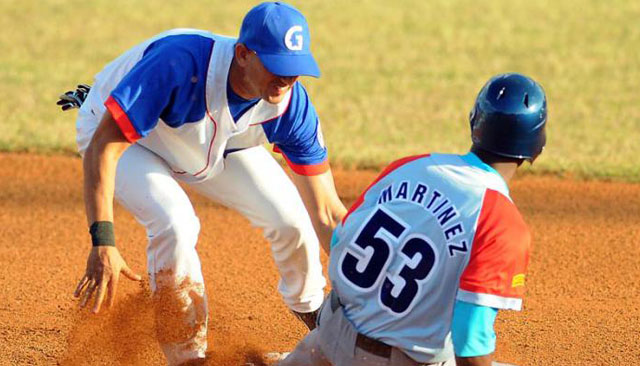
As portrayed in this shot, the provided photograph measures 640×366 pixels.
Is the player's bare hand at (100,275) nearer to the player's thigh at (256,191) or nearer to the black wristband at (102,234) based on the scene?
the black wristband at (102,234)

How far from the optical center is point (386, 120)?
10609 millimetres

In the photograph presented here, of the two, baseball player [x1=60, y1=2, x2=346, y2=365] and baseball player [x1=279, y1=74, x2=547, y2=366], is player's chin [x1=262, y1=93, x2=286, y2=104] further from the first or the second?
baseball player [x1=279, y1=74, x2=547, y2=366]

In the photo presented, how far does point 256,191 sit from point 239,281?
1623mm

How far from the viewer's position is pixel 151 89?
4.52m

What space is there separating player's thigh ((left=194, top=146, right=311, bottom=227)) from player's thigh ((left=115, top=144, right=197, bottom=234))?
0.36m

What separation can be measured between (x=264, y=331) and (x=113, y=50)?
25.7 feet

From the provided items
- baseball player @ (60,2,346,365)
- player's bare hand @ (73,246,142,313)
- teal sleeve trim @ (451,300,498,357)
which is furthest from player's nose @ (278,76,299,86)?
teal sleeve trim @ (451,300,498,357)

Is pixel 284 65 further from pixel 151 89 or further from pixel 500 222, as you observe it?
pixel 500 222

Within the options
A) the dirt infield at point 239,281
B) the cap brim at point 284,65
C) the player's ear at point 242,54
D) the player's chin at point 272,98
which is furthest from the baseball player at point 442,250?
the dirt infield at point 239,281

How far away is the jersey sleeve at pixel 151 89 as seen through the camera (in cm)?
448

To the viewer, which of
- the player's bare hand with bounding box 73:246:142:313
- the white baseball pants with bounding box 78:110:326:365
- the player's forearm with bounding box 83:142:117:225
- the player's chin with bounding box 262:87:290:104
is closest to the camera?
the player's bare hand with bounding box 73:246:142:313

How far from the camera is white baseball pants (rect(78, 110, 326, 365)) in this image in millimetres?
4738

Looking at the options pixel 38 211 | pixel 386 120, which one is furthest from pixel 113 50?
pixel 38 211

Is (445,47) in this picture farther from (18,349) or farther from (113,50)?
(18,349)
